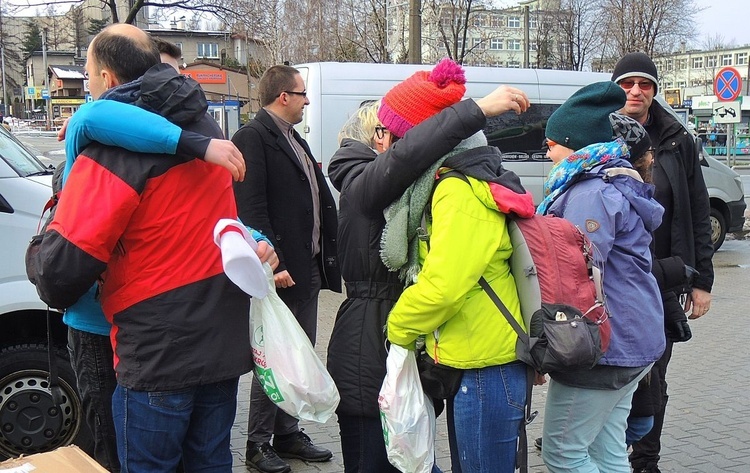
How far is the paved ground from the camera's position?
431cm

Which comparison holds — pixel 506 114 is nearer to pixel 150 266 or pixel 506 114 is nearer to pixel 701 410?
pixel 701 410

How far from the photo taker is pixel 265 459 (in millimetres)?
4047

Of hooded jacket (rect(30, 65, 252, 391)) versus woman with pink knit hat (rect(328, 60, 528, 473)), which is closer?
hooded jacket (rect(30, 65, 252, 391))

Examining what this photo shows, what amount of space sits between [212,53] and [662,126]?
256 feet

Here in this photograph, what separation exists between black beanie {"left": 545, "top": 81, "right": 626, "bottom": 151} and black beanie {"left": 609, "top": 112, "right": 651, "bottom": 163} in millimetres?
236

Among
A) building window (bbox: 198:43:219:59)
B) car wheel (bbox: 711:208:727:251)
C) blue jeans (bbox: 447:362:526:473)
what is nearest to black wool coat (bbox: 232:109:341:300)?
blue jeans (bbox: 447:362:526:473)

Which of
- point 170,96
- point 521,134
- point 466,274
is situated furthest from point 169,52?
point 521,134

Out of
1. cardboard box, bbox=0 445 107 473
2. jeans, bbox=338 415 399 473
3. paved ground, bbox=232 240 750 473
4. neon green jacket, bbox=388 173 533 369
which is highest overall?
neon green jacket, bbox=388 173 533 369

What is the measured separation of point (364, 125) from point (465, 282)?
2.51ft

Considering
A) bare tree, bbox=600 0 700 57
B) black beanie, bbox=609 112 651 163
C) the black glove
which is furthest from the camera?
bare tree, bbox=600 0 700 57

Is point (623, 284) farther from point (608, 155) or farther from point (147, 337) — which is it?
point (147, 337)

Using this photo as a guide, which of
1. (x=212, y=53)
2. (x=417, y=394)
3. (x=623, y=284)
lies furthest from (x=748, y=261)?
(x=212, y=53)

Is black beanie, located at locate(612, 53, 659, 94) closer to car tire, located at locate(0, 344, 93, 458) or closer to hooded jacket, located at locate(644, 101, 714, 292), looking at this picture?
hooded jacket, located at locate(644, 101, 714, 292)

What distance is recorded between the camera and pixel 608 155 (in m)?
2.93
